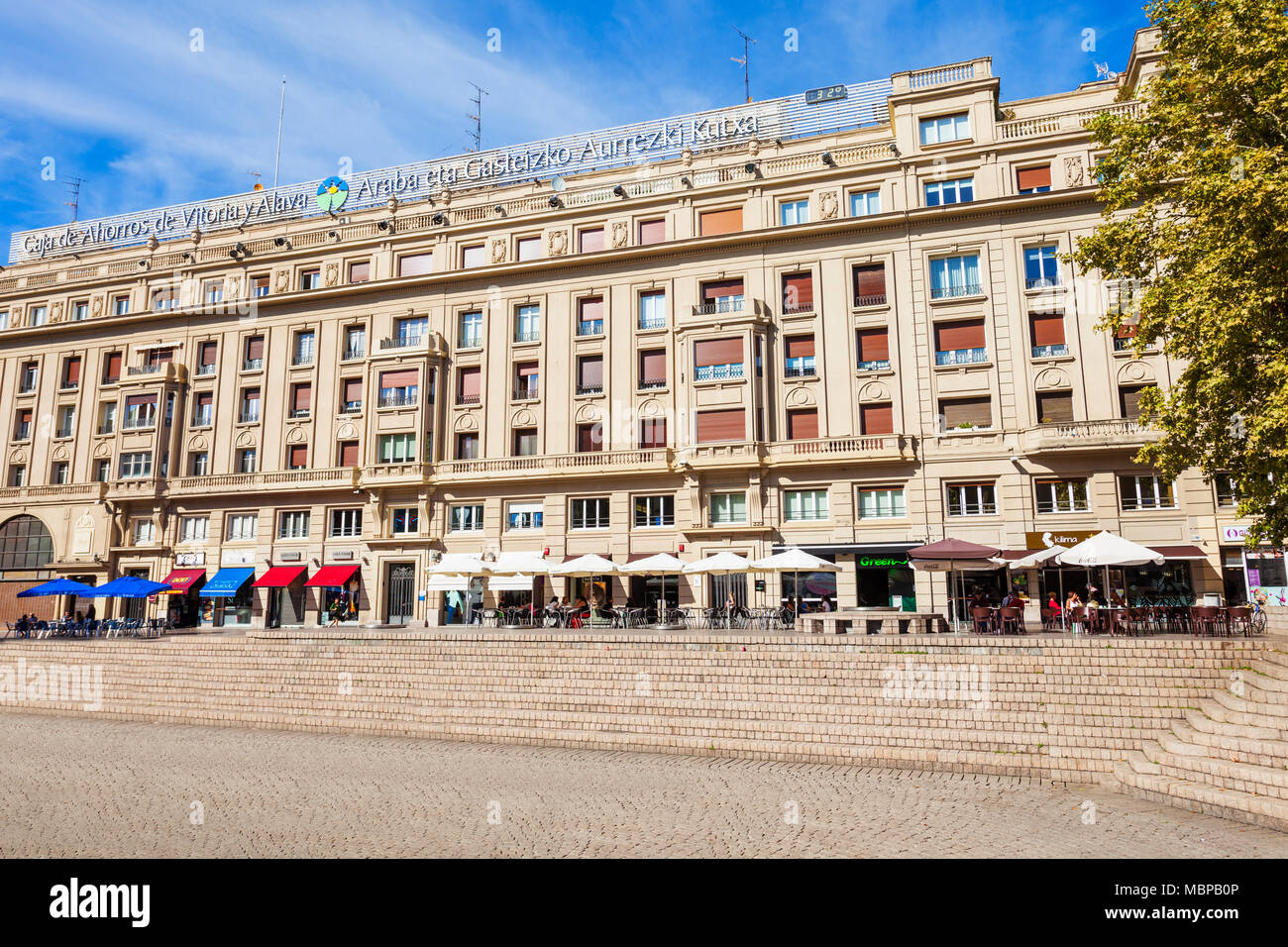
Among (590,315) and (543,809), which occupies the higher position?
(590,315)

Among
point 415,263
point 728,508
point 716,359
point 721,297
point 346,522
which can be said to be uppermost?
point 415,263

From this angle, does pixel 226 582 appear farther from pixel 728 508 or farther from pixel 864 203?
pixel 864 203

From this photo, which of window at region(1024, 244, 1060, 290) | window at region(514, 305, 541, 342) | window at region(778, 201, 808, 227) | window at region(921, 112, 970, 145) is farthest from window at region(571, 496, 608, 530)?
window at region(921, 112, 970, 145)

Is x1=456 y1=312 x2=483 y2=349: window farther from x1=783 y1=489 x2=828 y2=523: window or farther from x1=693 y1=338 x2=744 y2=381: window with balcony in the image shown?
x1=783 y1=489 x2=828 y2=523: window

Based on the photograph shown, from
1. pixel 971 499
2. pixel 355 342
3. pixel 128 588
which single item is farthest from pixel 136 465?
pixel 971 499

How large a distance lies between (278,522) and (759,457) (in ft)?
77.3

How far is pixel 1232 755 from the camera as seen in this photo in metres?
11.3

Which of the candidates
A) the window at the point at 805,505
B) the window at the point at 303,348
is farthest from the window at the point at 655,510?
the window at the point at 303,348

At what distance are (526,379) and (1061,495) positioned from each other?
2283 centimetres

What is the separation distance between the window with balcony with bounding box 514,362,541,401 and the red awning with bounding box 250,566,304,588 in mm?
13267

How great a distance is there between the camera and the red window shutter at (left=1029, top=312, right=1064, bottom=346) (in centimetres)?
3047

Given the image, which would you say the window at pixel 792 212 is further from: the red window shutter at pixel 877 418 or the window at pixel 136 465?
the window at pixel 136 465
